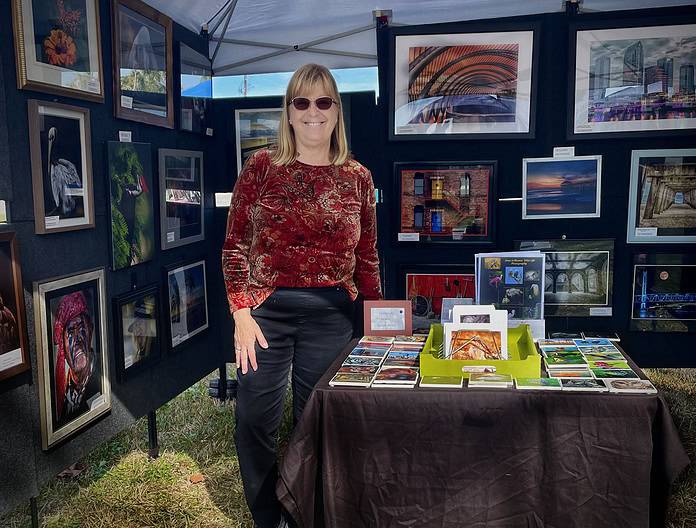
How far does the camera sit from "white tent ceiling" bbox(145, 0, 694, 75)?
3170mm

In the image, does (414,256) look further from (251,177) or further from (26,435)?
(26,435)

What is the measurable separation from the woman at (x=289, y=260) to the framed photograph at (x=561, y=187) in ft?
4.55

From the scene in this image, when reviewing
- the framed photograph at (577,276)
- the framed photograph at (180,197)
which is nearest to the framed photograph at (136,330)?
the framed photograph at (180,197)

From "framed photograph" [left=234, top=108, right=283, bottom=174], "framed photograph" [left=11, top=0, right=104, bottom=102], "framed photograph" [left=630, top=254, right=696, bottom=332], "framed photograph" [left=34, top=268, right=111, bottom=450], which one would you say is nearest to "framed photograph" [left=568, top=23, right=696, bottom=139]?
"framed photograph" [left=630, top=254, right=696, bottom=332]

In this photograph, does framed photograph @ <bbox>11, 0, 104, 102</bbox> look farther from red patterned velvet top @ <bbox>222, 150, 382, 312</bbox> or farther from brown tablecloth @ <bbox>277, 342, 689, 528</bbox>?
brown tablecloth @ <bbox>277, 342, 689, 528</bbox>

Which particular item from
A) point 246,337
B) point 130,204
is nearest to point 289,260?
point 246,337

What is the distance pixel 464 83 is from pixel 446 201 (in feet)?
1.95

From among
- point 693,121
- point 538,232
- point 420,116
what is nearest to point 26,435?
point 420,116

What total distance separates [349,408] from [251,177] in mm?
809

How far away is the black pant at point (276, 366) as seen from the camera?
2.13 m

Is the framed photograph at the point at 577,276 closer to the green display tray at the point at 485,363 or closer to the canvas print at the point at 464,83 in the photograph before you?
the canvas print at the point at 464,83

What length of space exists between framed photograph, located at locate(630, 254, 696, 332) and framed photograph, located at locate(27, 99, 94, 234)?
260 cm

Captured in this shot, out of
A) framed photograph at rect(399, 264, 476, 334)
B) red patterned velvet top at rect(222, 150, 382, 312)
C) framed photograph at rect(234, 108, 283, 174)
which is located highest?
framed photograph at rect(234, 108, 283, 174)

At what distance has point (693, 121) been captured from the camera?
3.13 m
